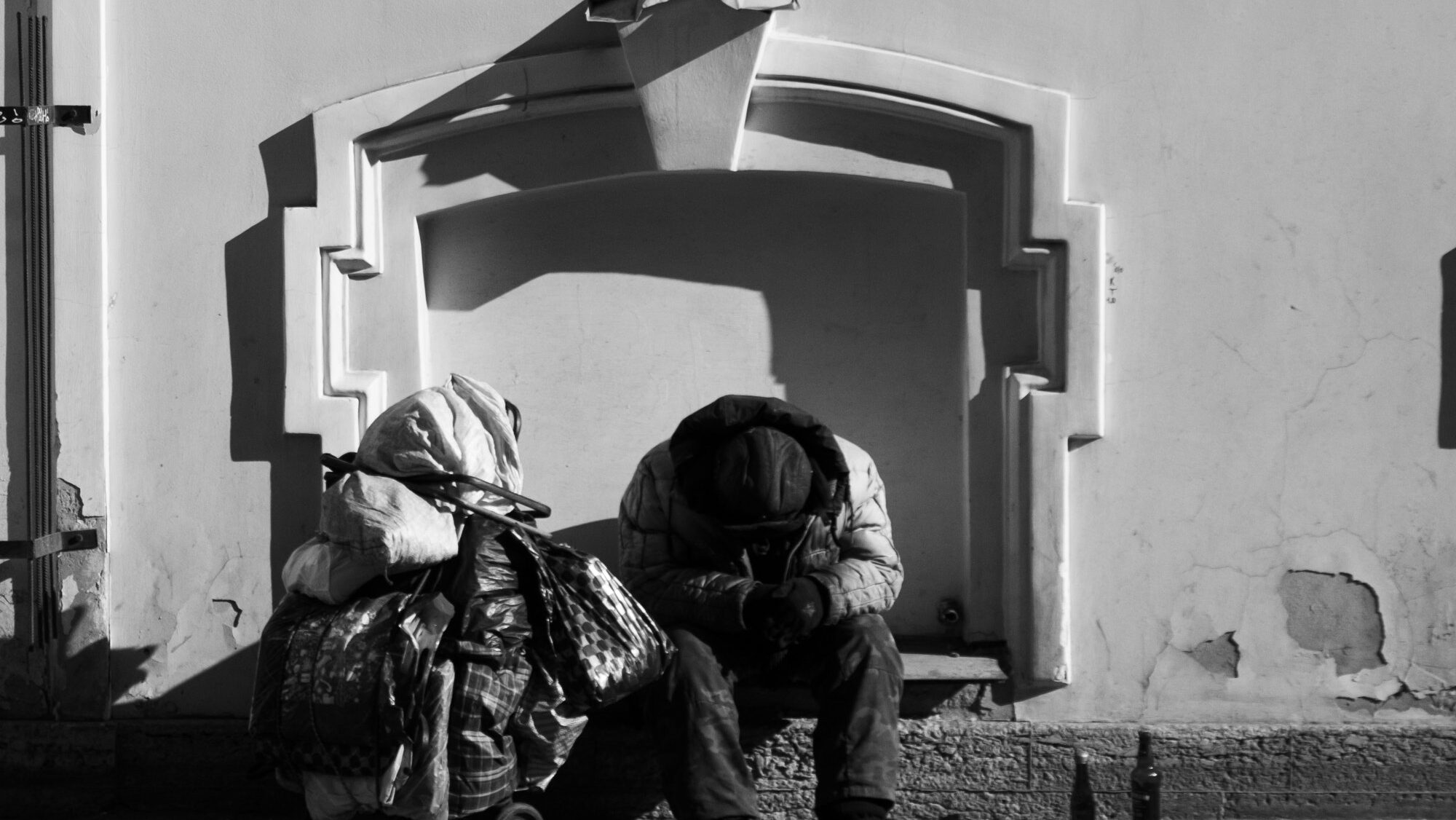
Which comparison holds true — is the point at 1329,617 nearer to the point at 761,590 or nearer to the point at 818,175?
the point at 761,590

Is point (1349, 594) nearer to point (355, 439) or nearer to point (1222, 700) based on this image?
point (1222, 700)

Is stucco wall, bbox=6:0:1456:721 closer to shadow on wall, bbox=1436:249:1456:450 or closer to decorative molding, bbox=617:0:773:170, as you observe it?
shadow on wall, bbox=1436:249:1456:450

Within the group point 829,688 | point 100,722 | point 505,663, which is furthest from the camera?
point 100,722

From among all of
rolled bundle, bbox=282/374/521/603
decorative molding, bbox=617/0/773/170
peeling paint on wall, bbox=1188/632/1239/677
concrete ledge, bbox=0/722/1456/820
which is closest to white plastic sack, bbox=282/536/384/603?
rolled bundle, bbox=282/374/521/603

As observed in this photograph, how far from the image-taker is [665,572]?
3904 millimetres

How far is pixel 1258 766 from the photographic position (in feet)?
13.7

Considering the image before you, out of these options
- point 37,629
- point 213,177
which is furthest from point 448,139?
point 37,629

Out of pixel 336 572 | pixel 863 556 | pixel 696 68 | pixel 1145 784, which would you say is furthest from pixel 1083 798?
pixel 696 68

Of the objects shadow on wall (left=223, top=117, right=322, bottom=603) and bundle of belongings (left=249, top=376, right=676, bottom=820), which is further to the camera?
shadow on wall (left=223, top=117, right=322, bottom=603)

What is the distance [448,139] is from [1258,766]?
3.13 m

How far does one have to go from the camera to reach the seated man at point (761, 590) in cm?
354

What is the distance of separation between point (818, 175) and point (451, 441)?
1.57m

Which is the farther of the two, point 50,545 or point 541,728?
point 50,545

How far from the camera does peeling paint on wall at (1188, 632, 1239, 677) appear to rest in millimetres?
4211
